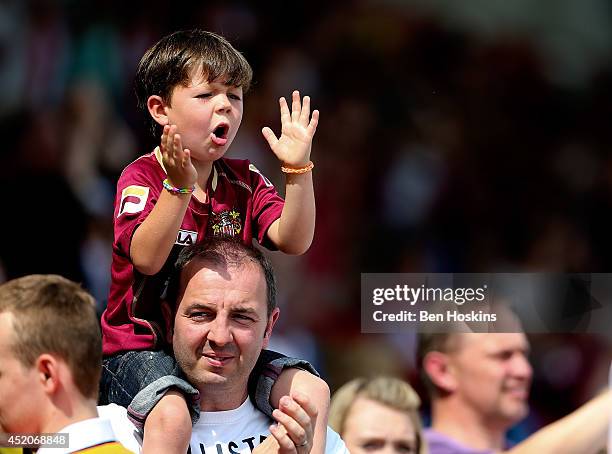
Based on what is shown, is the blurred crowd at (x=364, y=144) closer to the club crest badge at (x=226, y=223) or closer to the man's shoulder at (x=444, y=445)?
the man's shoulder at (x=444, y=445)

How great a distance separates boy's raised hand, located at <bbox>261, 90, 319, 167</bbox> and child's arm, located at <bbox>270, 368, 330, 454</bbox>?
2.05ft

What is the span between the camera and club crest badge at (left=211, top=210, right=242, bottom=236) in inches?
150

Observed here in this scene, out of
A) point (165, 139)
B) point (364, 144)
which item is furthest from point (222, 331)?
point (364, 144)

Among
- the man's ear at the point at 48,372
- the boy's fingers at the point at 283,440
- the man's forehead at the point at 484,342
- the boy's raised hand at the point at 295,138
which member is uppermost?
the boy's raised hand at the point at 295,138

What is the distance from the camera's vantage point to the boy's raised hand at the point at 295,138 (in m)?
3.70

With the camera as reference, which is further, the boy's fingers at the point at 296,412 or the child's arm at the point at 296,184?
the child's arm at the point at 296,184

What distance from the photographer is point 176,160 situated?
3.45 meters

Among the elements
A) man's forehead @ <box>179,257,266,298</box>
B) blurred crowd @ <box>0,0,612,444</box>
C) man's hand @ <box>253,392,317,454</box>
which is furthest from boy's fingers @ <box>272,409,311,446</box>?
blurred crowd @ <box>0,0,612,444</box>

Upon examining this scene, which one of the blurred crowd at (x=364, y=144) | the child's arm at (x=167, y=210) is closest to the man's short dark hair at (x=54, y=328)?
the child's arm at (x=167, y=210)

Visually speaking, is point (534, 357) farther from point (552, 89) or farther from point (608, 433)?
point (552, 89)

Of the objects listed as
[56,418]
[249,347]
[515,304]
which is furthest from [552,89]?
[56,418]

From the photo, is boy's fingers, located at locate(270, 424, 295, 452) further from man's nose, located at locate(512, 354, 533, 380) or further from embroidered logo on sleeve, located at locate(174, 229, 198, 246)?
man's nose, located at locate(512, 354, 533, 380)

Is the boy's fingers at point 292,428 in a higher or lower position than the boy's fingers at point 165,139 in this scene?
lower

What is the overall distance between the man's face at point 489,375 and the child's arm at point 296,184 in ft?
3.52
